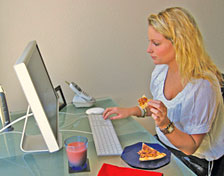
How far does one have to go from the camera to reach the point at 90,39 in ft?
6.77

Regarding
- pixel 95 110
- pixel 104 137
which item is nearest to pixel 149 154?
pixel 104 137

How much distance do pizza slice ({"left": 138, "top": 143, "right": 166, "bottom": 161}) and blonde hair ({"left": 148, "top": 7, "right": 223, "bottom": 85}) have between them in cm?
42

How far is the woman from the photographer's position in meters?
1.34

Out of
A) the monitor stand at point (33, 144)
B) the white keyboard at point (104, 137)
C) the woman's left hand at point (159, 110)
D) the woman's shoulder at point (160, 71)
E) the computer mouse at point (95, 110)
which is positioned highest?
the woman's left hand at point (159, 110)

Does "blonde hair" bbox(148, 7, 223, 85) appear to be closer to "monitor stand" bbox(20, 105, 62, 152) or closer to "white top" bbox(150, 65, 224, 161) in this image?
"white top" bbox(150, 65, 224, 161)

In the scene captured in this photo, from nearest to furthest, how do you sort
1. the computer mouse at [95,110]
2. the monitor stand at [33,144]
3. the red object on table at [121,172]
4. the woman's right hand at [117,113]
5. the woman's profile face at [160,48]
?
the red object on table at [121,172], the monitor stand at [33,144], the woman's profile face at [160,48], the woman's right hand at [117,113], the computer mouse at [95,110]

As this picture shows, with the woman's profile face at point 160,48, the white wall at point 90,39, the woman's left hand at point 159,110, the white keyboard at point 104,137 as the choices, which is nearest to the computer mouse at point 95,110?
the white keyboard at point 104,137

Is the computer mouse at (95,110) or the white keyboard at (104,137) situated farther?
the computer mouse at (95,110)

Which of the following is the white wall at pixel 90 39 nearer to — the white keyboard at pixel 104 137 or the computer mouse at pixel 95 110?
the computer mouse at pixel 95 110

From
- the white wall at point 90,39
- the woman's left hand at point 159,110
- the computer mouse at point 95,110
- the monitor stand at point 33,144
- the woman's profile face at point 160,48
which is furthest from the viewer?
the white wall at point 90,39

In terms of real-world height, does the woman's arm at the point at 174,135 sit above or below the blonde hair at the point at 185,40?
below

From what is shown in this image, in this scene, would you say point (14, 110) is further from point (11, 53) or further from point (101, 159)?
point (101, 159)

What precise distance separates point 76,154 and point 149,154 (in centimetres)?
30

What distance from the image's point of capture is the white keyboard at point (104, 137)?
1269 mm
